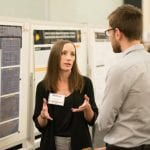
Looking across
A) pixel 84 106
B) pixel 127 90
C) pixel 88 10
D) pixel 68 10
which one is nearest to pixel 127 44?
pixel 127 90

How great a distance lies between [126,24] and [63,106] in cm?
76

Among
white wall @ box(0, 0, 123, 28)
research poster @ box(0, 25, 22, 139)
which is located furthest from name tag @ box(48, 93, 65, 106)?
white wall @ box(0, 0, 123, 28)

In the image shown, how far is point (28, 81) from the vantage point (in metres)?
2.53

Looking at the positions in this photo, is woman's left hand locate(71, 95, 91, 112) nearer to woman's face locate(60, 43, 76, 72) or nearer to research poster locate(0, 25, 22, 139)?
woman's face locate(60, 43, 76, 72)

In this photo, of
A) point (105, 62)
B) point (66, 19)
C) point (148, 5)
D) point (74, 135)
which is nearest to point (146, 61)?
point (74, 135)

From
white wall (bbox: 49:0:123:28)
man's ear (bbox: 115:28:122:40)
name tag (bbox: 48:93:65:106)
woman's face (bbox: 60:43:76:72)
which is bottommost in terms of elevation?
name tag (bbox: 48:93:65:106)

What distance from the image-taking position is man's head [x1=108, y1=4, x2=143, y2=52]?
67.0 inches

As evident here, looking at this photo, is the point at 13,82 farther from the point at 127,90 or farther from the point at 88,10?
the point at 88,10

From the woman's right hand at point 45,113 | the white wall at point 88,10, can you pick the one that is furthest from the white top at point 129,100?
the white wall at point 88,10

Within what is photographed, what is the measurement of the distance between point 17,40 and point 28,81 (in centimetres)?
36

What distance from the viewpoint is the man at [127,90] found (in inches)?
63.5

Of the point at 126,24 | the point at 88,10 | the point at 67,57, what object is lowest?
the point at 67,57

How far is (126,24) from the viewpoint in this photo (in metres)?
1.70

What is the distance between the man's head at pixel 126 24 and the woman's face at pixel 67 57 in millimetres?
575
